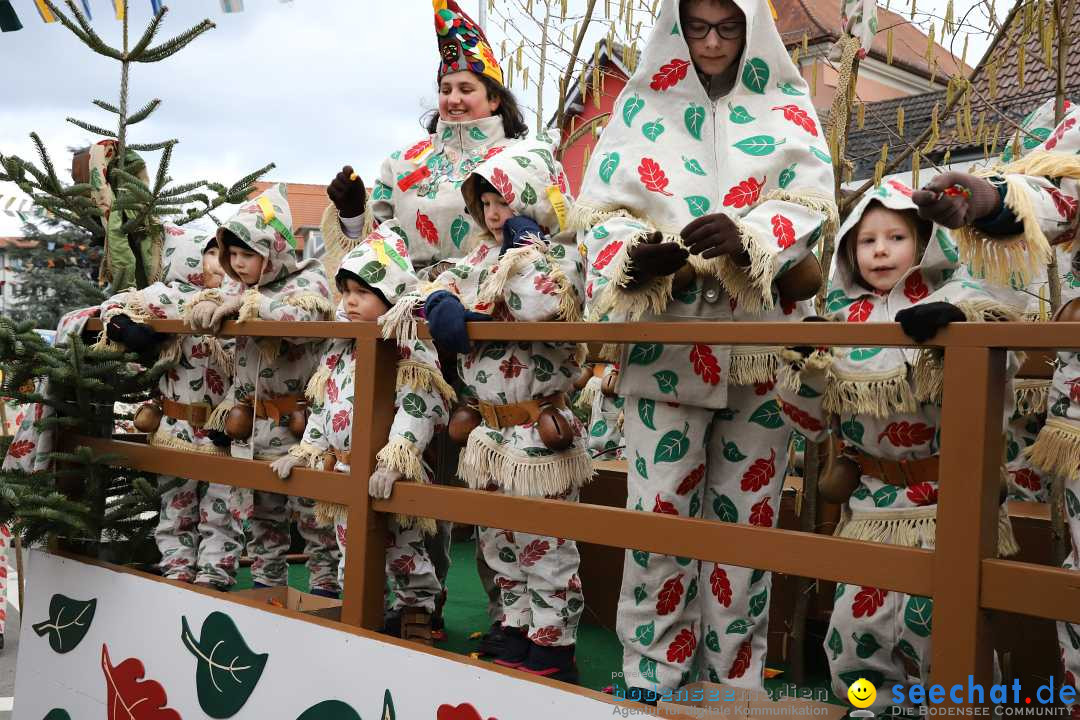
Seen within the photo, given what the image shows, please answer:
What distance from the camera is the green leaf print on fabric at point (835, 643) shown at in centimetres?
254

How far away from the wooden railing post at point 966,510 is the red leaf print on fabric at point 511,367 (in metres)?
1.36

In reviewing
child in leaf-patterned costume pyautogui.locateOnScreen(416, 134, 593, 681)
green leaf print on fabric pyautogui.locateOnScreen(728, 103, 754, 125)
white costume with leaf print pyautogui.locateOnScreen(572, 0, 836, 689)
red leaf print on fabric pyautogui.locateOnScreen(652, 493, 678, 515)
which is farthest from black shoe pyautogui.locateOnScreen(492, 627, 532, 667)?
green leaf print on fabric pyautogui.locateOnScreen(728, 103, 754, 125)

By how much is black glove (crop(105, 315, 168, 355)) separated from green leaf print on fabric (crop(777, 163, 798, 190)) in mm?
2250

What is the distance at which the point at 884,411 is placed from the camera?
2379 millimetres

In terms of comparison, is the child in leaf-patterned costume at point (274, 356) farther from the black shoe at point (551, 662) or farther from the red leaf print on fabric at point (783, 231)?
the red leaf print on fabric at point (783, 231)

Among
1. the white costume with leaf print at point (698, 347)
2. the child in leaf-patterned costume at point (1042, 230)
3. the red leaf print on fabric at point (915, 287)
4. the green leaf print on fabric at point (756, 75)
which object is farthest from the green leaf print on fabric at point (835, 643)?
the green leaf print on fabric at point (756, 75)

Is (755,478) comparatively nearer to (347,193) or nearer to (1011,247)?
(1011,247)

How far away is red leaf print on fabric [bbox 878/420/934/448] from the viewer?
2.38 meters

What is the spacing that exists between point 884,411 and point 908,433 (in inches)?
3.2

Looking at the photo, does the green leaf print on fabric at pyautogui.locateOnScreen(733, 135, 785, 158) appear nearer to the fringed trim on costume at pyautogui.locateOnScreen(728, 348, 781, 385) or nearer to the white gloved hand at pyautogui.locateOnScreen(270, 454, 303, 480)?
the fringed trim on costume at pyautogui.locateOnScreen(728, 348, 781, 385)

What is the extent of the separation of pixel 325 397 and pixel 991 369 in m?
2.24

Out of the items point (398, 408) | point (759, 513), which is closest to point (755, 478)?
point (759, 513)

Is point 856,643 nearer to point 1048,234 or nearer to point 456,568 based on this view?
point 1048,234

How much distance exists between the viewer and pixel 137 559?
12.7ft
